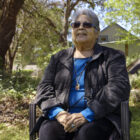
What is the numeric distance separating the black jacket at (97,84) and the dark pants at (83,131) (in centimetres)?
8

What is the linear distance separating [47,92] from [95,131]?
27.6 inches

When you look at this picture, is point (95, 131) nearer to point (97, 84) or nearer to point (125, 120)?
point (125, 120)

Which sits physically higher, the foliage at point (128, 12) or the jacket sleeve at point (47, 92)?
the foliage at point (128, 12)

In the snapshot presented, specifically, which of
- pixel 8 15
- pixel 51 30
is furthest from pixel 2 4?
pixel 51 30

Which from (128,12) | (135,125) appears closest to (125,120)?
(135,125)

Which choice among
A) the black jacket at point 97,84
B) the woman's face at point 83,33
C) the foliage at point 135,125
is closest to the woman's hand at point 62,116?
the black jacket at point 97,84

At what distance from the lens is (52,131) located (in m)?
2.14

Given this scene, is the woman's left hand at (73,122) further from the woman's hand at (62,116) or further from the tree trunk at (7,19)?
the tree trunk at (7,19)

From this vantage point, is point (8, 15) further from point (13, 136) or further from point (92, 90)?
point (92, 90)

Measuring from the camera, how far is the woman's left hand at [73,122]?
6.83ft

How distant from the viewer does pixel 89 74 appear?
233 centimetres

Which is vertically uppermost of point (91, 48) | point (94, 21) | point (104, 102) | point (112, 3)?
point (112, 3)

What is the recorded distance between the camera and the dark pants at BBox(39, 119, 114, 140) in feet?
6.66

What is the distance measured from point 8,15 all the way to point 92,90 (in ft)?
20.4
